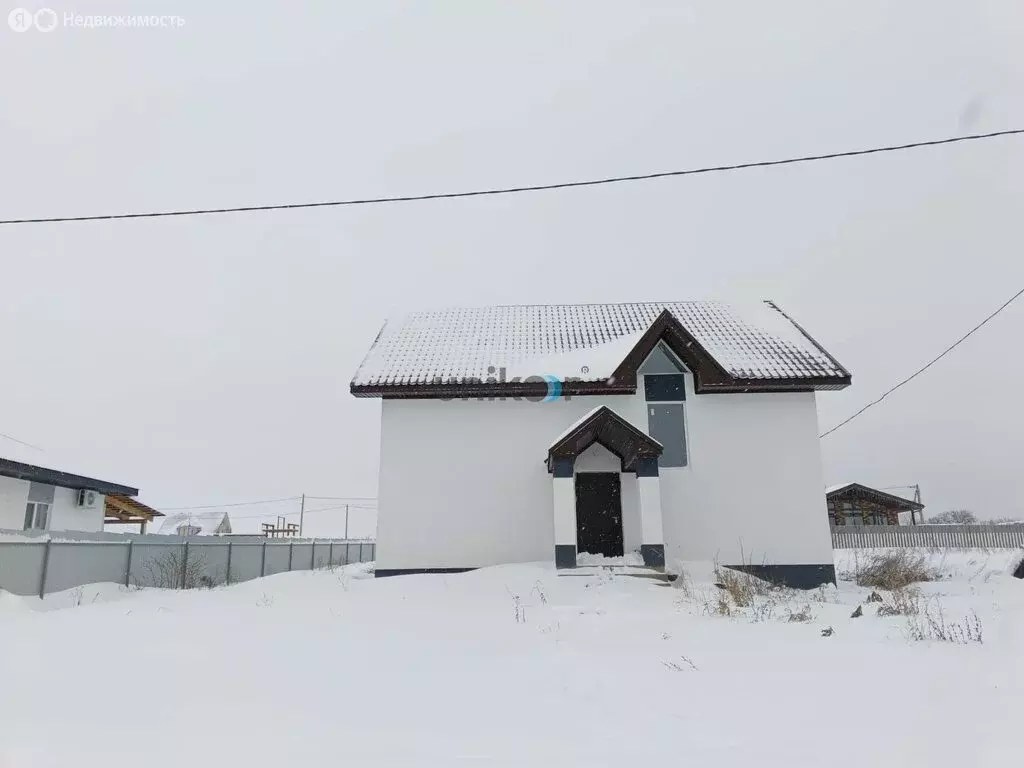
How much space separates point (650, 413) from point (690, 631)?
7.60 metres

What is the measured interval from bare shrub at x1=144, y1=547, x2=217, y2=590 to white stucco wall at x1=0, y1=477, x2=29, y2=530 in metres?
5.97

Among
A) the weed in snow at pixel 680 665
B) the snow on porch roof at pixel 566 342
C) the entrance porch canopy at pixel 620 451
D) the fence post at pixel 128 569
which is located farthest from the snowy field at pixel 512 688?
the snow on porch roof at pixel 566 342

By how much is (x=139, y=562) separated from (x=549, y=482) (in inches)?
399

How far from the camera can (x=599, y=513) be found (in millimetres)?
14711

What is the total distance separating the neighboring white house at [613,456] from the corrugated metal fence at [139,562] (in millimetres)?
6135

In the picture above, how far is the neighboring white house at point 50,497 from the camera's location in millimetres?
18672

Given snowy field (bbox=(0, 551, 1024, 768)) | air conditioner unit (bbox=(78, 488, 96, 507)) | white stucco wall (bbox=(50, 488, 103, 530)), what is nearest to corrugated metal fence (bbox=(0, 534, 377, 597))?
snowy field (bbox=(0, 551, 1024, 768))

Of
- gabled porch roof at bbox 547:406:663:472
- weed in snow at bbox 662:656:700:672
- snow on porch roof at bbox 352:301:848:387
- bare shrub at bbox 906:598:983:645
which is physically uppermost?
snow on porch roof at bbox 352:301:848:387

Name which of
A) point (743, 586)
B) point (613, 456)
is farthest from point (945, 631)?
point (613, 456)

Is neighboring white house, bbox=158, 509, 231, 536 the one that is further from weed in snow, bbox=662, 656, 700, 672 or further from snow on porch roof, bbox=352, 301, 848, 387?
weed in snow, bbox=662, 656, 700, 672

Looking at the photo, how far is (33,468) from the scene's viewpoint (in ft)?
62.0

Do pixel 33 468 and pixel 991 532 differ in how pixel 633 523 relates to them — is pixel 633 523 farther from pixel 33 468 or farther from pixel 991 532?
pixel 991 532

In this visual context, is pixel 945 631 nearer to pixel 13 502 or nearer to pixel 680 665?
pixel 680 665

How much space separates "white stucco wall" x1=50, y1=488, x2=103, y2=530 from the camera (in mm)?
21031
